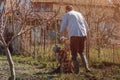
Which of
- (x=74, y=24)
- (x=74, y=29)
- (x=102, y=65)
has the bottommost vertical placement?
(x=102, y=65)

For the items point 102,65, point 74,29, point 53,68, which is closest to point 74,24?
point 74,29

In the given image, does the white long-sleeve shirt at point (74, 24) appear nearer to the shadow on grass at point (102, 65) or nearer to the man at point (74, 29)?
the man at point (74, 29)

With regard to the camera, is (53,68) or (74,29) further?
(53,68)

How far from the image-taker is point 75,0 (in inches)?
404

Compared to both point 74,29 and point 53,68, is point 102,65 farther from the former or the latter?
point 74,29

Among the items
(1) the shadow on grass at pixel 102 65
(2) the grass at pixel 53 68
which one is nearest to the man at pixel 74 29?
(2) the grass at pixel 53 68

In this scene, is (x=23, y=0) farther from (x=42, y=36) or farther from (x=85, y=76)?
(x=42, y=36)

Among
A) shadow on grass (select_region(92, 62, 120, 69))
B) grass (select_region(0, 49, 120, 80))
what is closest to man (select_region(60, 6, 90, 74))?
grass (select_region(0, 49, 120, 80))

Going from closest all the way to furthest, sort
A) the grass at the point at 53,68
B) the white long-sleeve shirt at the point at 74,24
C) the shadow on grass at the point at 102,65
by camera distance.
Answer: the grass at the point at 53,68 < the white long-sleeve shirt at the point at 74,24 < the shadow on grass at the point at 102,65

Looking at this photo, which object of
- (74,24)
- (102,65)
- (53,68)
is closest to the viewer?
(74,24)

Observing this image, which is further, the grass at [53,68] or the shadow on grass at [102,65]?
the shadow on grass at [102,65]

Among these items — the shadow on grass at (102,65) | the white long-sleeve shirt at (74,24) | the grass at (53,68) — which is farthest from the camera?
the shadow on grass at (102,65)

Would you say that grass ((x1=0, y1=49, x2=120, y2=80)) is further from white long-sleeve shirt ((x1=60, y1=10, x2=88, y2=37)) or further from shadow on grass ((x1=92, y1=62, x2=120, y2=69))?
white long-sleeve shirt ((x1=60, y1=10, x2=88, y2=37))

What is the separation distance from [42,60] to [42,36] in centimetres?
127
